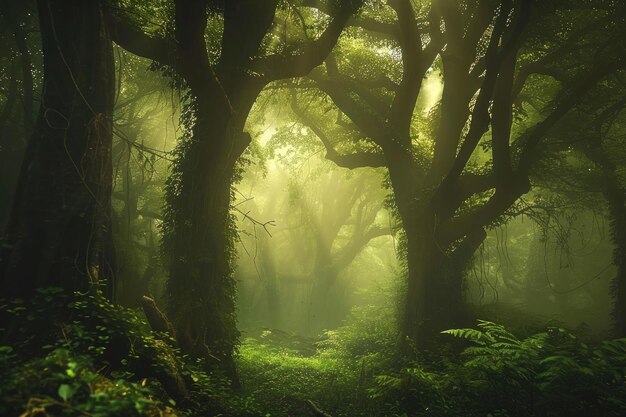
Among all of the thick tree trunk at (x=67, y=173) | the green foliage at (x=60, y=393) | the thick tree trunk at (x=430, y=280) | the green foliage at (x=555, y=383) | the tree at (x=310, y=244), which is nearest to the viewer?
the green foliage at (x=60, y=393)

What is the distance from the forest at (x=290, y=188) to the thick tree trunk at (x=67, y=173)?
0.03 meters

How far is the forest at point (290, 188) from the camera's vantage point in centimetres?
436

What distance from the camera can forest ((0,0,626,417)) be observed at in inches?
171

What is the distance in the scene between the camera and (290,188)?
1941 cm

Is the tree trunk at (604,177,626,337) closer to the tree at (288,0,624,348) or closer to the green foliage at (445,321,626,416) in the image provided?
the tree at (288,0,624,348)

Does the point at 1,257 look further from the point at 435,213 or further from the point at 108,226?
the point at 435,213

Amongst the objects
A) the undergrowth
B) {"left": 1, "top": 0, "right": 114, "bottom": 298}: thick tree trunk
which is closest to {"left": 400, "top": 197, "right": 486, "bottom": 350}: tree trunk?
the undergrowth

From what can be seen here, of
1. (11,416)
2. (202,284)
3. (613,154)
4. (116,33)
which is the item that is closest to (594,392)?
(11,416)

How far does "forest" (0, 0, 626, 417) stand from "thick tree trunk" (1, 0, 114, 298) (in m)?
0.03

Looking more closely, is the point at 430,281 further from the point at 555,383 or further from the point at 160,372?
the point at 160,372

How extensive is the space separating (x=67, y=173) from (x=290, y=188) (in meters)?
14.3

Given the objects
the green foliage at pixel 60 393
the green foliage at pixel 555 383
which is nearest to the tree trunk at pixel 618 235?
the green foliage at pixel 555 383

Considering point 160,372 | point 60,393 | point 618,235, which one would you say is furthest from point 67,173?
point 618,235

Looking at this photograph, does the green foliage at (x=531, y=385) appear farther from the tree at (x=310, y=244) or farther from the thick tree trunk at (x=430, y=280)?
the tree at (x=310, y=244)
